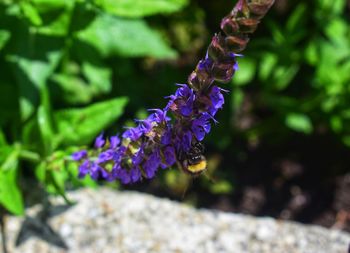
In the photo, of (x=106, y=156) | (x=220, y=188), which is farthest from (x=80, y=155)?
(x=220, y=188)

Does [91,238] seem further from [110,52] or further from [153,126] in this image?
[153,126]

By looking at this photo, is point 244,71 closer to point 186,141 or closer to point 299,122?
point 299,122

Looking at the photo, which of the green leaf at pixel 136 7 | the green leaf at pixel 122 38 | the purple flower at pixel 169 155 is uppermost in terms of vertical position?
the purple flower at pixel 169 155

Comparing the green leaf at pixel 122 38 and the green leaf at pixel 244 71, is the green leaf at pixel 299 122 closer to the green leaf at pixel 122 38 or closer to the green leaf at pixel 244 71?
the green leaf at pixel 244 71

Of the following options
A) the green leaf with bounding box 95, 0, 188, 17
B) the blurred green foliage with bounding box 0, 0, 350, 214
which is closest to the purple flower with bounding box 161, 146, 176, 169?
the blurred green foliage with bounding box 0, 0, 350, 214

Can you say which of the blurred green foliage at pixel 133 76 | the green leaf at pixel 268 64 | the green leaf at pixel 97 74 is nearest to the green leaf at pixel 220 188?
the blurred green foliage at pixel 133 76

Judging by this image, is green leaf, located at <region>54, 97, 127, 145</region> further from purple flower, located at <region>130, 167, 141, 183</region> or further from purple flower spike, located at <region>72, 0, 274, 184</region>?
purple flower, located at <region>130, 167, 141, 183</region>
